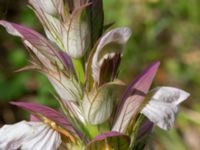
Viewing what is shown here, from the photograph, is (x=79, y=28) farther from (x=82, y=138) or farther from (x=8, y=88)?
(x=8, y=88)

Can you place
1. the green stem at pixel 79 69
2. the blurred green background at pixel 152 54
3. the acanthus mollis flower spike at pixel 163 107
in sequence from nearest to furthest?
the acanthus mollis flower spike at pixel 163 107 < the green stem at pixel 79 69 < the blurred green background at pixel 152 54

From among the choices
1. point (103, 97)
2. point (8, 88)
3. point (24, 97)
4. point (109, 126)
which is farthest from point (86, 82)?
point (24, 97)

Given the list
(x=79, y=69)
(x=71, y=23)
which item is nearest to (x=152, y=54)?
(x=79, y=69)

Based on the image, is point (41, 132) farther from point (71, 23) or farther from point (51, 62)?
point (71, 23)

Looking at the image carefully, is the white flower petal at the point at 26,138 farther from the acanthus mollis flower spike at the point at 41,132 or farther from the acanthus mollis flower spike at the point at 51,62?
the acanthus mollis flower spike at the point at 51,62

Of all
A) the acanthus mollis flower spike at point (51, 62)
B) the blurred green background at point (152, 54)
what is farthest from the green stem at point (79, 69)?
the blurred green background at point (152, 54)
